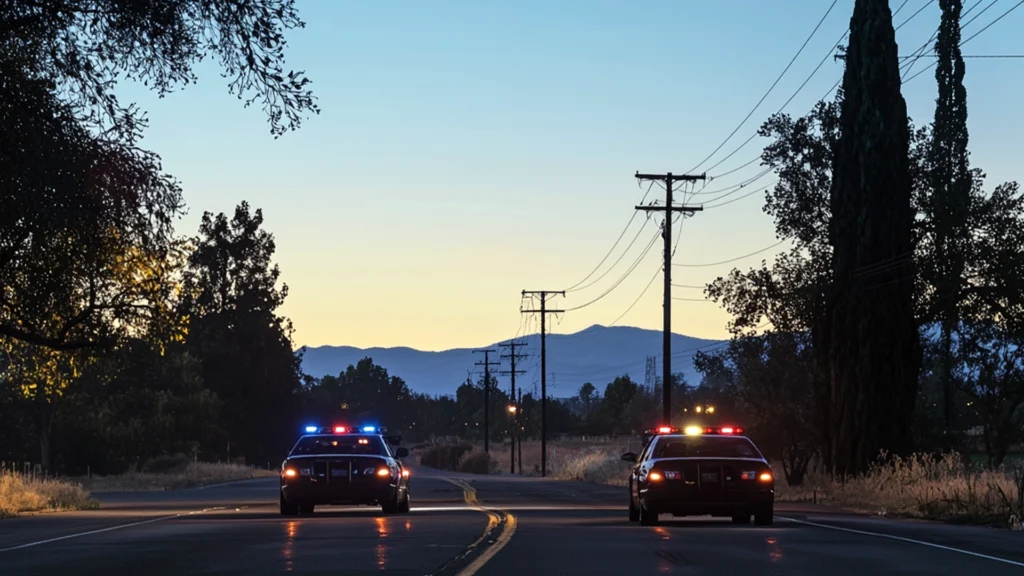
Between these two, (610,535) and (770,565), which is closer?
(770,565)

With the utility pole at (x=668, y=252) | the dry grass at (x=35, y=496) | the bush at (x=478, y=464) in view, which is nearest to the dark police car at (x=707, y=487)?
the dry grass at (x=35, y=496)

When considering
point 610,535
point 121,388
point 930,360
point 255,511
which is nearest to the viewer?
point 610,535

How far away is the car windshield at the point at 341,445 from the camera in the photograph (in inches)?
1153

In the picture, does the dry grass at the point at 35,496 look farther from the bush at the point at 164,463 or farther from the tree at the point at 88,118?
the bush at the point at 164,463

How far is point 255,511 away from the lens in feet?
102

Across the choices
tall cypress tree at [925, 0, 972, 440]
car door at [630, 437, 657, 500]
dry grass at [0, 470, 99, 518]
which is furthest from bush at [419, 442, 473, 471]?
car door at [630, 437, 657, 500]

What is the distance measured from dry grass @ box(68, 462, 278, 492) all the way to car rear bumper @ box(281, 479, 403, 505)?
28079 mm

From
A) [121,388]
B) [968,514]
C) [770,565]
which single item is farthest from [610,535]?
[121,388]

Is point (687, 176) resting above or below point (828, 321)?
above

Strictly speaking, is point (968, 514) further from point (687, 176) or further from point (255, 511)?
point (687, 176)

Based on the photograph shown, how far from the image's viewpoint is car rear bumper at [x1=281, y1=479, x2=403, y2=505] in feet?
92.4

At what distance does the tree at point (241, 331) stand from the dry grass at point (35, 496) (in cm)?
6227

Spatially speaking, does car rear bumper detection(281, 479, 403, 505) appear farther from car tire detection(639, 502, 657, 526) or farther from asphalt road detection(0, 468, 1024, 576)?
car tire detection(639, 502, 657, 526)

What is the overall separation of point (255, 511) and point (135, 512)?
8.54 feet
